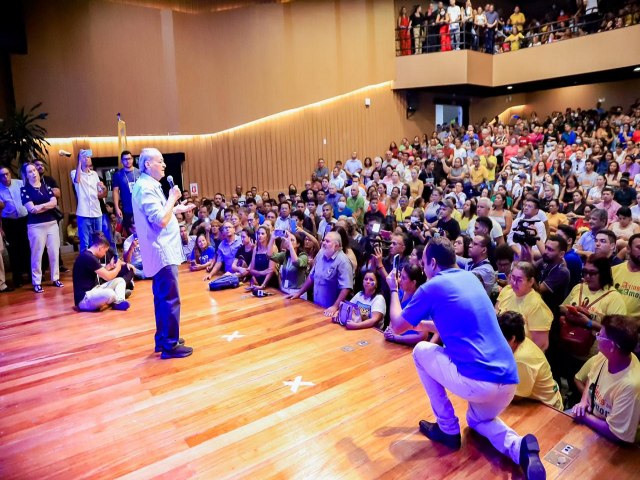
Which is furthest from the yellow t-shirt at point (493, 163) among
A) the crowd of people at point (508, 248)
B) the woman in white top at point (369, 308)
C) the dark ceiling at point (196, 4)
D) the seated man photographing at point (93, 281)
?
the seated man photographing at point (93, 281)

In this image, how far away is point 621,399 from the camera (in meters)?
2.20

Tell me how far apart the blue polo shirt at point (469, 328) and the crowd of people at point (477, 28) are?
10767 mm

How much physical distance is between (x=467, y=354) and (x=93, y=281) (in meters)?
3.63

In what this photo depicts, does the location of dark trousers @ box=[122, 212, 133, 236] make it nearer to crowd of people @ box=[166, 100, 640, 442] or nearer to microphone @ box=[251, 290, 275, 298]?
crowd of people @ box=[166, 100, 640, 442]

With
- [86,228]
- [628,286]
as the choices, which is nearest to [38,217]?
[86,228]

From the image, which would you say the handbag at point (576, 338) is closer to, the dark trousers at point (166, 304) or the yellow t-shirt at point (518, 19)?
the dark trousers at point (166, 304)

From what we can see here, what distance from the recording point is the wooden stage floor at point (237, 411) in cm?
220

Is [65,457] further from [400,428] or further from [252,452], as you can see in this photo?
[400,428]

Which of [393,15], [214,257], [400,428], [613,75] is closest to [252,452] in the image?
[400,428]

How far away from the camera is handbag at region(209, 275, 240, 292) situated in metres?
4.96

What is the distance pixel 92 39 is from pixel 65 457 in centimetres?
765

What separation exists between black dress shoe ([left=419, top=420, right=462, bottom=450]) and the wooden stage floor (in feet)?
0.13

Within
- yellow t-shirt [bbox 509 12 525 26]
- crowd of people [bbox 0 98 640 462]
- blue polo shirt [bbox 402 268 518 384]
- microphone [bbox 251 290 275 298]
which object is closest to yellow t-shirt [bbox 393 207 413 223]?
crowd of people [bbox 0 98 640 462]

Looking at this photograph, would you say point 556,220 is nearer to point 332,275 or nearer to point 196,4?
point 332,275
